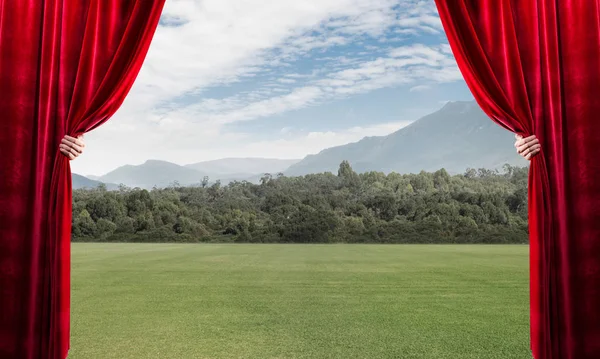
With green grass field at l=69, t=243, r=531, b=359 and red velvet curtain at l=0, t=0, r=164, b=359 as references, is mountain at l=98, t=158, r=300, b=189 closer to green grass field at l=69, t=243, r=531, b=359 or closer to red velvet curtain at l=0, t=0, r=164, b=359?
green grass field at l=69, t=243, r=531, b=359

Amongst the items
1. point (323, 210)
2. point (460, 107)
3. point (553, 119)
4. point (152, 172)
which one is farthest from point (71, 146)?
point (460, 107)

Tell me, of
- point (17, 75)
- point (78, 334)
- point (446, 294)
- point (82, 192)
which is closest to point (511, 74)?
point (17, 75)

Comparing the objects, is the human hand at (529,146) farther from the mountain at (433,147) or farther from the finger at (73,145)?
the mountain at (433,147)

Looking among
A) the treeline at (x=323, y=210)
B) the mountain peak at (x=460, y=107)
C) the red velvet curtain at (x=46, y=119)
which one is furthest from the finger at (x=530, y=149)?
the mountain peak at (x=460, y=107)

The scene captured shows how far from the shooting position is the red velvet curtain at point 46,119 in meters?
3.50

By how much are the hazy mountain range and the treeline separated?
17.8 feet

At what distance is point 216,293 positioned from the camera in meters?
8.17

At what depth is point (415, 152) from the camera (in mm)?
32594

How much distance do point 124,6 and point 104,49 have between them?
0.36 meters

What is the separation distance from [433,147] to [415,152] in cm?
113

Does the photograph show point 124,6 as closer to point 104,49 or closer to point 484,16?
point 104,49

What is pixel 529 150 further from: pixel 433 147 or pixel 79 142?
pixel 433 147

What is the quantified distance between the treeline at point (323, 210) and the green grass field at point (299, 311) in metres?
6.24

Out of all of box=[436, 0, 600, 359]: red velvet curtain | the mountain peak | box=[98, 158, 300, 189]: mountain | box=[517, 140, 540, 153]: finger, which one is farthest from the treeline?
the mountain peak
